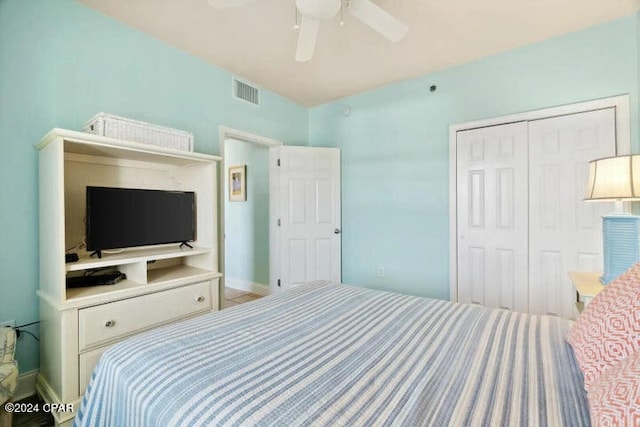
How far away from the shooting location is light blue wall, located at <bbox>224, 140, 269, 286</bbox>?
4.06m

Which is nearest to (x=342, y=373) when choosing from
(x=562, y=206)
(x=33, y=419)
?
(x=33, y=419)

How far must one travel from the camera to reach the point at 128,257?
6.08 feet

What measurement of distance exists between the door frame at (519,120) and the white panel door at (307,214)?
1332 mm

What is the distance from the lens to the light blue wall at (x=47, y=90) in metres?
1.73

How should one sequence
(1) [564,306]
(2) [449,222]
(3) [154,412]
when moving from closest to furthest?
(3) [154,412] → (1) [564,306] → (2) [449,222]

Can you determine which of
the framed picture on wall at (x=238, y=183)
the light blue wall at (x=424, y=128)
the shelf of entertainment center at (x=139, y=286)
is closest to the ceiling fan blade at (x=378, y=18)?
the light blue wall at (x=424, y=128)

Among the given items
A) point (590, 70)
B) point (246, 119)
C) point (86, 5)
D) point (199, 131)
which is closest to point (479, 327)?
point (590, 70)

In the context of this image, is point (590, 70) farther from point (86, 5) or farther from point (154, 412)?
point (86, 5)

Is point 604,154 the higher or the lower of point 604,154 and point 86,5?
the lower

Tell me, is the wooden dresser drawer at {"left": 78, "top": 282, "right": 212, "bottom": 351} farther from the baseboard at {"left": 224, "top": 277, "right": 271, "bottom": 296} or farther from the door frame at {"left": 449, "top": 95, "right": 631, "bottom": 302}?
the door frame at {"left": 449, "top": 95, "right": 631, "bottom": 302}

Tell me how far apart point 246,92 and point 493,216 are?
112 inches

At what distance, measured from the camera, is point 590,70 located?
2.31 m

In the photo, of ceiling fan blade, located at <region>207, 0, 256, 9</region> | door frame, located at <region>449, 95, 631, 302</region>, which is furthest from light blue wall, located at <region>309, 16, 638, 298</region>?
ceiling fan blade, located at <region>207, 0, 256, 9</region>

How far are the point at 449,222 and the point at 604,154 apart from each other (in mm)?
1269
